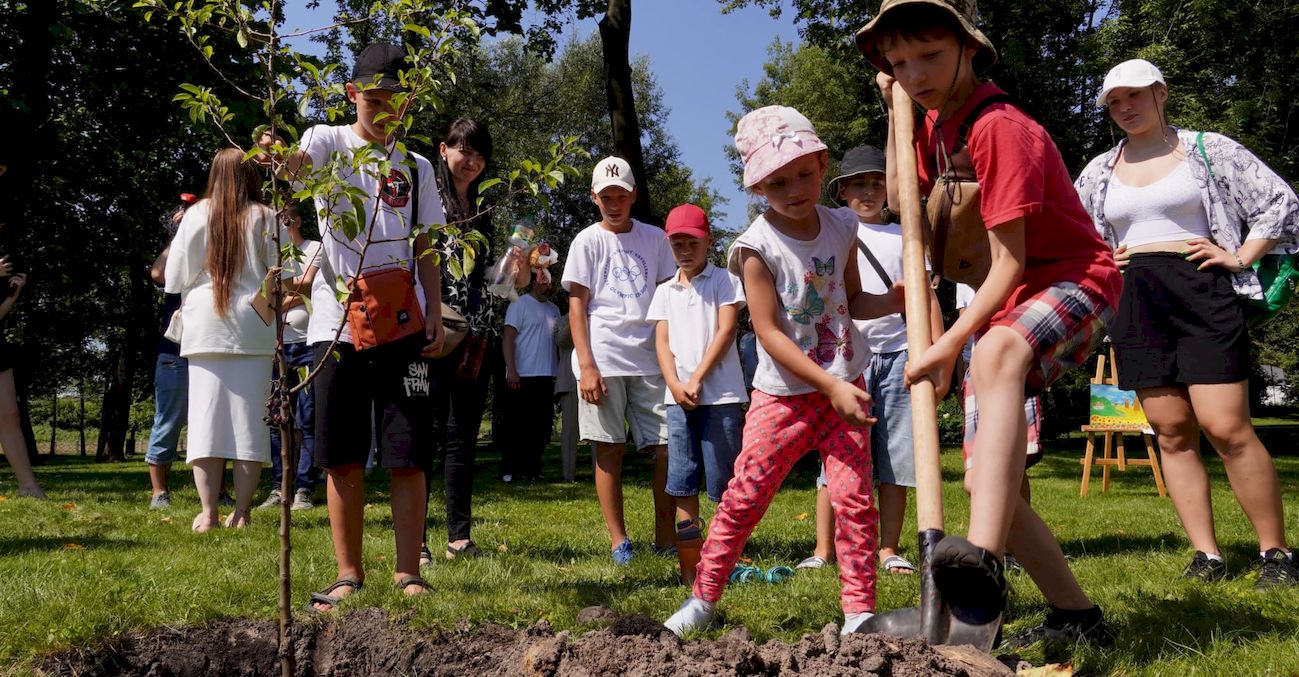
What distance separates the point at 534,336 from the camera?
1197 cm

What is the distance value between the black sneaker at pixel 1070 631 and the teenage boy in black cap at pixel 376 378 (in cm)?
227

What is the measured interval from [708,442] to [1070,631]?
198 centimetres

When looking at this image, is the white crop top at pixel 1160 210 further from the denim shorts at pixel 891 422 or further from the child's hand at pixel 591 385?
the child's hand at pixel 591 385

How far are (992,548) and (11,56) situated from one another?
14.5 metres

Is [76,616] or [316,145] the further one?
[316,145]

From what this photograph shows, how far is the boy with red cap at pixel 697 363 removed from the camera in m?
4.72

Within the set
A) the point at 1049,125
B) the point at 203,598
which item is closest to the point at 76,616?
the point at 203,598

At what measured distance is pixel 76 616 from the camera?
347cm

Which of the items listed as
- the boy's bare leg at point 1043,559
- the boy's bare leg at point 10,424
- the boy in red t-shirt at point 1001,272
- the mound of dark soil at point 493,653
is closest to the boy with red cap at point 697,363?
the mound of dark soil at point 493,653

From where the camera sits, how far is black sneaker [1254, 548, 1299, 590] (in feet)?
13.3

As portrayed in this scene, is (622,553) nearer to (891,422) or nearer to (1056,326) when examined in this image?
(891,422)

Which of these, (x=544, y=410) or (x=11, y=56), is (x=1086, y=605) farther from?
(x=11, y=56)

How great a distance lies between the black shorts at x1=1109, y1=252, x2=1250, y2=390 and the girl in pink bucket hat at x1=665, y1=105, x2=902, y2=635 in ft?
4.97

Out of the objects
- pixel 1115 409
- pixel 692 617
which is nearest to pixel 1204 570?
pixel 692 617
